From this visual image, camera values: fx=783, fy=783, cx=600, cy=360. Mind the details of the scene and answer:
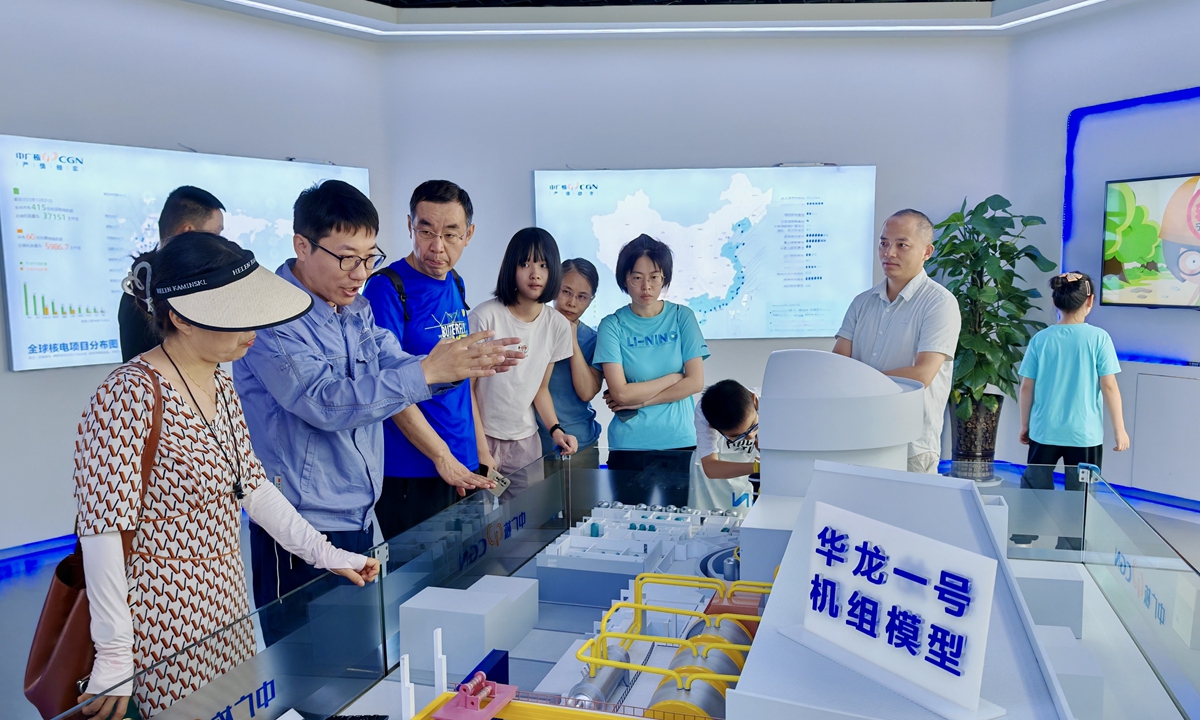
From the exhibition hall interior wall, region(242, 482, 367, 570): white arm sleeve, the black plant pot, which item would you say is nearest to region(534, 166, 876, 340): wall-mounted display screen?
the exhibition hall interior wall

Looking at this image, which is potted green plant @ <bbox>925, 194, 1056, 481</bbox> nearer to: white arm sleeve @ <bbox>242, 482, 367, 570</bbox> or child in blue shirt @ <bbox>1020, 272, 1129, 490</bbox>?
child in blue shirt @ <bbox>1020, 272, 1129, 490</bbox>

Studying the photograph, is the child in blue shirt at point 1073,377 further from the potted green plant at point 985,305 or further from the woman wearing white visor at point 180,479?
the woman wearing white visor at point 180,479

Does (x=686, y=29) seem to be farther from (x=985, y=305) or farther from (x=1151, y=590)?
(x=1151, y=590)

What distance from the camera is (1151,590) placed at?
1.58m

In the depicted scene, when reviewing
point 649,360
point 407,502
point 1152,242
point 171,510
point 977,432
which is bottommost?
point 977,432

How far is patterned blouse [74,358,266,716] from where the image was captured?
1276 mm

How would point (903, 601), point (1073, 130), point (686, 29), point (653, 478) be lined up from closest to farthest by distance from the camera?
1. point (903, 601)
2. point (653, 478)
3. point (1073, 130)
4. point (686, 29)

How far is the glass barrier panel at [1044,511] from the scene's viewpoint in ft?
6.28

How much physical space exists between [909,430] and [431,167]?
14.8 ft

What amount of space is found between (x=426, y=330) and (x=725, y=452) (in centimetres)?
100

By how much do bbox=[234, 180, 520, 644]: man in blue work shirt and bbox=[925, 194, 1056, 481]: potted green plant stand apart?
396 cm

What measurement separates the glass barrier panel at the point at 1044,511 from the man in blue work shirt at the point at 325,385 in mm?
1287

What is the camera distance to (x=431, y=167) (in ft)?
18.2

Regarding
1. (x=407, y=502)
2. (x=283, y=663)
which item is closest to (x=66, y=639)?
(x=283, y=663)
